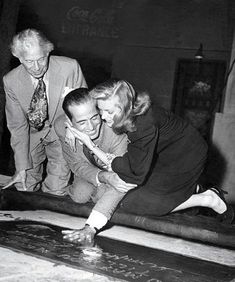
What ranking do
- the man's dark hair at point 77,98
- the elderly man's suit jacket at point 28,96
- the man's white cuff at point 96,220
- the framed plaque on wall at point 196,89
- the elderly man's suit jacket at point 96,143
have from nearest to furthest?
the man's white cuff at point 96,220 < the man's dark hair at point 77,98 < the elderly man's suit jacket at point 96,143 < the elderly man's suit jacket at point 28,96 < the framed plaque on wall at point 196,89

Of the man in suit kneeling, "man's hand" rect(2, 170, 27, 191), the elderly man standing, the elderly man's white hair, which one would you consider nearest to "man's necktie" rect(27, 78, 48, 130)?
the elderly man standing

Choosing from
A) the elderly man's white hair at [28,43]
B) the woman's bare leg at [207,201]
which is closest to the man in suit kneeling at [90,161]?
the elderly man's white hair at [28,43]

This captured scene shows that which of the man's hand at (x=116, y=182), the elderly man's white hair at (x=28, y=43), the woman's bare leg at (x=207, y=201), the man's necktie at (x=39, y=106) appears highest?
the elderly man's white hair at (x=28, y=43)

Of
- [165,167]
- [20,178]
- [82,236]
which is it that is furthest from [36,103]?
[82,236]

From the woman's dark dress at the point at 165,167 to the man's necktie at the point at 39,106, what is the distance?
114cm

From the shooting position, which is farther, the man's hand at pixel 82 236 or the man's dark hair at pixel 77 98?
the man's dark hair at pixel 77 98

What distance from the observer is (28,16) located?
9461 millimetres

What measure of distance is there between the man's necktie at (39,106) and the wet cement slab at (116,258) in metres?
1.24

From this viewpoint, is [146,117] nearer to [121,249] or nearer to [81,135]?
[81,135]

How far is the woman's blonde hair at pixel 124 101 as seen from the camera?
9.80 ft

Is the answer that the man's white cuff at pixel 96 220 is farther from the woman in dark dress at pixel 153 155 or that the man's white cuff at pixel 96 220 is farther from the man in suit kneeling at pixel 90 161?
the woman in dark dress at pixel 153 155

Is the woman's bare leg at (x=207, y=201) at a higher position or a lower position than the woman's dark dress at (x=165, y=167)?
lower

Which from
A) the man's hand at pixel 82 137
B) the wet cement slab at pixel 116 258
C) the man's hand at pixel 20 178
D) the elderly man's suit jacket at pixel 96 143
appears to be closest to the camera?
the wet cement slab at pixel 116 258

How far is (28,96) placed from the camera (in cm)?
394
